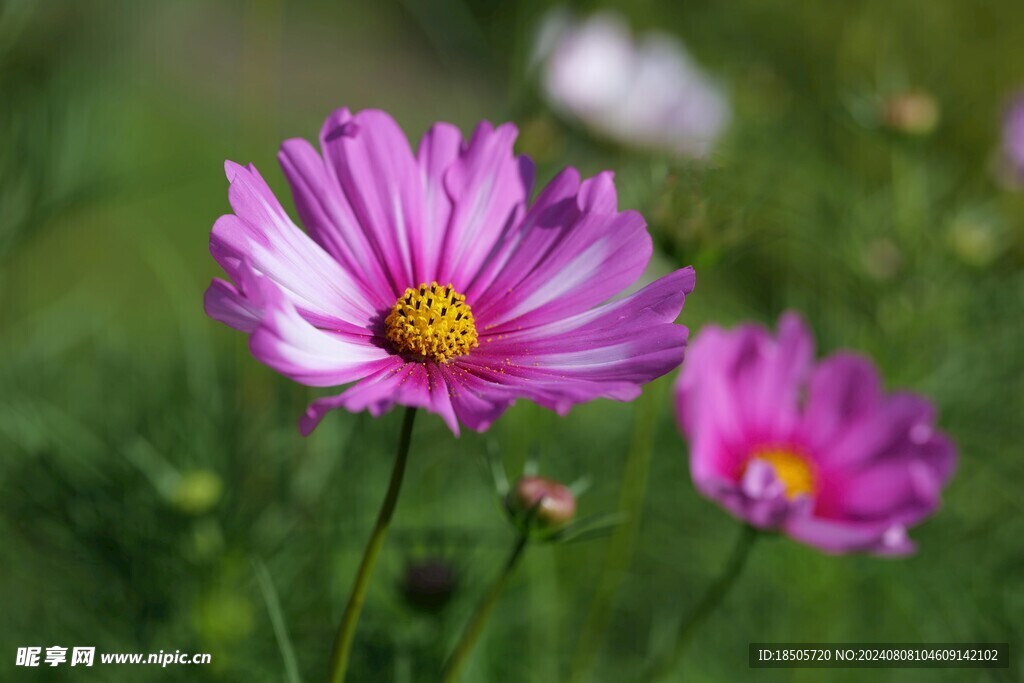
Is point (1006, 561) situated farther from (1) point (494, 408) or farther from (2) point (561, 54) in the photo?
(1) point (494, 408)

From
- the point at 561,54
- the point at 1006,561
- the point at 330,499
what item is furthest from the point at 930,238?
the point at 330,499

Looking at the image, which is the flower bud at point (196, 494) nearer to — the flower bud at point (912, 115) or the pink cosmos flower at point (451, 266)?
the pink cosmos flower at point (451, 266)

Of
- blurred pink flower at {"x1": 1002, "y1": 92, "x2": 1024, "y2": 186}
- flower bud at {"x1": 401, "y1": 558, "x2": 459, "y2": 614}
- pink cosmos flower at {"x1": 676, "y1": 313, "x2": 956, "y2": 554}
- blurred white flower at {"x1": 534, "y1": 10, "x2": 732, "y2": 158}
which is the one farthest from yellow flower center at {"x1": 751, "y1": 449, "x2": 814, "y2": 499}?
blurred pink flower at {"x1": 1002, "y1": 92, "x2": 1024, "y2": 186}

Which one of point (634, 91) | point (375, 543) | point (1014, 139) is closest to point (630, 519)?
point (375, 543)

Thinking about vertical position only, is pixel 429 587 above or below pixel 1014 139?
below

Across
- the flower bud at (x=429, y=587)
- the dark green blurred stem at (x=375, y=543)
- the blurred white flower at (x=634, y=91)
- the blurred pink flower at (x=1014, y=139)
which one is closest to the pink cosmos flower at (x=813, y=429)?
the flower bud at (x=429, y=587)

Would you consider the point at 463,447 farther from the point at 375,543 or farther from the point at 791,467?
the point at 375,543
